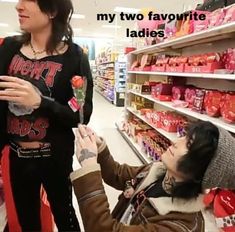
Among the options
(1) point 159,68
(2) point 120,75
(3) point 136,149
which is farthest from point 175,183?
(2) point 120,75

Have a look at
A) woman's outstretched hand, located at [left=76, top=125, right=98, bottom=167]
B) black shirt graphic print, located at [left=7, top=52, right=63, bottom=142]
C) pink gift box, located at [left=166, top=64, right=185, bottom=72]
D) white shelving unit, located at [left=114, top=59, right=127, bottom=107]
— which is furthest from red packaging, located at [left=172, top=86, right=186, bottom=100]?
white shelving unit, located at [left=114, top=59, right=127, bottom=107]

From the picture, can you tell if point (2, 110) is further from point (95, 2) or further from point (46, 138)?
point (95, 2)

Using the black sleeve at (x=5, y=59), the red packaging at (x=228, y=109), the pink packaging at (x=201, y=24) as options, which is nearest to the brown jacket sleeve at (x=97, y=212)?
the black sleeve at (x=5, y=59)

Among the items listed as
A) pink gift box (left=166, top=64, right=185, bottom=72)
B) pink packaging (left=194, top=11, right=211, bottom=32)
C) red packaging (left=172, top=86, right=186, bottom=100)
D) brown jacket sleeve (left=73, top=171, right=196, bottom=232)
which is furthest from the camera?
red packaging (left=172, top=86, right=186, bottom=100)

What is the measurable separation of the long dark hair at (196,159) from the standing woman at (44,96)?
0.49 meters

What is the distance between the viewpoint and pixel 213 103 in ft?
7.64

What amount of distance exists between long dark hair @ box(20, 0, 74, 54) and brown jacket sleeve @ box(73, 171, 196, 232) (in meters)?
0.60

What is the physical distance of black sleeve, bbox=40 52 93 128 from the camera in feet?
3.83

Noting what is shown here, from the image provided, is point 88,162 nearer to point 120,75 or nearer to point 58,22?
point 58,22

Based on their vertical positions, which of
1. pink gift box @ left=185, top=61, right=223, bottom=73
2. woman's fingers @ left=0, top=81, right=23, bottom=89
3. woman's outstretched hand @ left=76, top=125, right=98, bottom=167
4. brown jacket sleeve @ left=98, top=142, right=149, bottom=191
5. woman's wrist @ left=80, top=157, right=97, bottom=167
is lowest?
brown jacket sleeve @ left=98, top=142, right=149, bottom=191

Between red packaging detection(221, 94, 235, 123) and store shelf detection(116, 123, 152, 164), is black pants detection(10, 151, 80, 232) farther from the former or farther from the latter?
store shelf detection(116, 123, 152, 164)

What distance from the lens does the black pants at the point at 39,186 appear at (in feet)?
4.31

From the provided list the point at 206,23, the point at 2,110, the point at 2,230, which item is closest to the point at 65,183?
the point at 2,110

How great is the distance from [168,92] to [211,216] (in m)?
1.54
